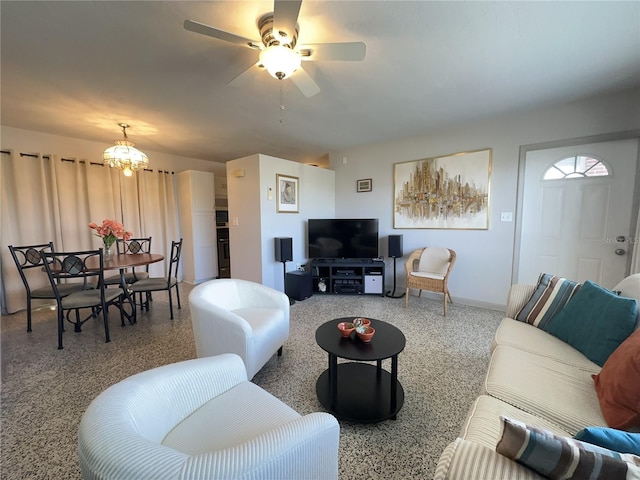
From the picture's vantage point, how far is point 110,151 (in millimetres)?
3053

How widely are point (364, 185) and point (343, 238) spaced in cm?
103

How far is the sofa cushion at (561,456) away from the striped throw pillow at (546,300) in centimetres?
153

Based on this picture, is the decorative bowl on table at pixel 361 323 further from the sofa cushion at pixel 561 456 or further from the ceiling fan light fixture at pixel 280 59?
the ceiling fan light fixture at pixel 280 59

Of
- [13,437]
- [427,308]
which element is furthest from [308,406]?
[427,308]

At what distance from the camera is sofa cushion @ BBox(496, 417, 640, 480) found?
57 centimetres

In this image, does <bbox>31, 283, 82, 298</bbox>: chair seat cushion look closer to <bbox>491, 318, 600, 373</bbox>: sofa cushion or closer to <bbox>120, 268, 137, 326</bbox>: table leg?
<bbox>120, 268, 137, 326</bbox>: table leg

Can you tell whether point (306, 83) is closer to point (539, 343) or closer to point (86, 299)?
point (539, 343)

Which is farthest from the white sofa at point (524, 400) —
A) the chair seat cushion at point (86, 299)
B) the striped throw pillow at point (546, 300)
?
the chair seat cushion at point (86, 299)

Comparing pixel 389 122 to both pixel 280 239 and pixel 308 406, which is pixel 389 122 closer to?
pixel 280 239

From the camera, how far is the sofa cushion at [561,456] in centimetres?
57

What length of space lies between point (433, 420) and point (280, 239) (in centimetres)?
272

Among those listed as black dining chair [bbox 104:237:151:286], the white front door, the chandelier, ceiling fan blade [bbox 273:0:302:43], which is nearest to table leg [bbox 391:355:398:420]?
ceiling fan blade [bbox 273:0:302:43]

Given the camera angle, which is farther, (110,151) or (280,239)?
(280,239)

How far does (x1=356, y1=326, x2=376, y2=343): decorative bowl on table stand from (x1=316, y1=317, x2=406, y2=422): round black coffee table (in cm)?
3
